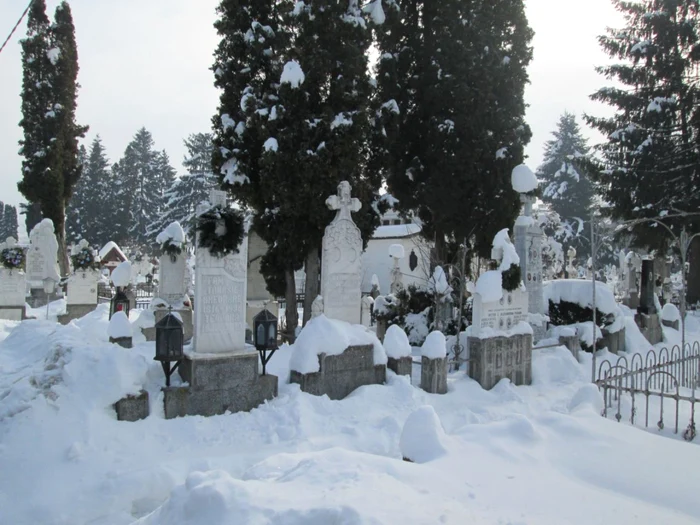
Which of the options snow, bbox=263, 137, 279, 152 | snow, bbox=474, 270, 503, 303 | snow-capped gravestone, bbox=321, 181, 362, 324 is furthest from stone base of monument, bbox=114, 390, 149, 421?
snow, bbox=263, 137, 279, 152

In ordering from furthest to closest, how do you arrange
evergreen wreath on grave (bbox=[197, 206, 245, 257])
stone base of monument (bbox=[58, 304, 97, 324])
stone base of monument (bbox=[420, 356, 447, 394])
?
stone base of monument (bbox=[58, 304, 97, 324]) < stone base of monument (bbox=[420, 356, 447, 394]) < evergreen wreath on grave (bbox=[197, 206, 245, 257])

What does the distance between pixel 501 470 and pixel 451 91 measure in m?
12.2

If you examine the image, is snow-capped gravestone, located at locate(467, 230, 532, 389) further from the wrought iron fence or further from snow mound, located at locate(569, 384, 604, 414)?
snow mound, located at locate(569, 384, 604, 414)

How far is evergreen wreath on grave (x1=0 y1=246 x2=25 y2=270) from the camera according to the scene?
17172 millimetres

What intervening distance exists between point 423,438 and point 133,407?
3656mm

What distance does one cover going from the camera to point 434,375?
27.8ft

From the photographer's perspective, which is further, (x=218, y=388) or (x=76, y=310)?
(x=76, y=310)

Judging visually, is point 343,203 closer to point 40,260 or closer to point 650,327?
point 650,327

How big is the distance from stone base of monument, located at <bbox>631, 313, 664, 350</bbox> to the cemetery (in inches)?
6.4

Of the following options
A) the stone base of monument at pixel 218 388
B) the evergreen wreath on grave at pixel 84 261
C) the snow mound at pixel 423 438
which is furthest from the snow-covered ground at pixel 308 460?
the evergreen wreath on grave at pixel 84 261

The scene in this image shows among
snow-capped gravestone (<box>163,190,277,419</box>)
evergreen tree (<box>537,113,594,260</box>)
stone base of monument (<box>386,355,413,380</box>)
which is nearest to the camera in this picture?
snow-capped gravestone (<box>163,190,277,419</box>)

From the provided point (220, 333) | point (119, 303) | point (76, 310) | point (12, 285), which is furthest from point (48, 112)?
point (220, 333)

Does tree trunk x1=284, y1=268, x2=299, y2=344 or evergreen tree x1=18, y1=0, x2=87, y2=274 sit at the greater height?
evergreen tree x1=18, y1=0, x2=87, y2=274

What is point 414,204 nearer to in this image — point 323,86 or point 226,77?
point 323,86
